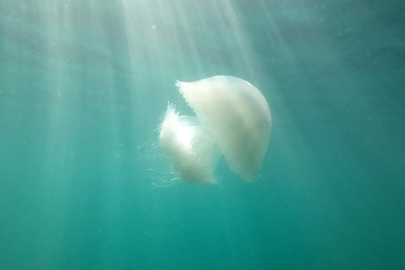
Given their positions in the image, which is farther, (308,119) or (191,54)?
(308,119)

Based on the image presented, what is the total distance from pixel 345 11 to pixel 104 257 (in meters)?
40.9

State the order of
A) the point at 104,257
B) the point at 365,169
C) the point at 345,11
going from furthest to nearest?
the point at 104,257 < the point at 365,169 < the point at 345,11

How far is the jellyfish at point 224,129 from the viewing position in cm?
296

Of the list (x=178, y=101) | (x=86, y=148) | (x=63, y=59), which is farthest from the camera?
(x=86, y=148)

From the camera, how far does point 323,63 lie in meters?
11.1

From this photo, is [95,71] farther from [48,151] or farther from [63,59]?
[48,151]

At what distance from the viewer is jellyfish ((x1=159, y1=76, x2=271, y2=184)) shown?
9.71 ft

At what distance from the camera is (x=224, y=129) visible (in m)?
2.95

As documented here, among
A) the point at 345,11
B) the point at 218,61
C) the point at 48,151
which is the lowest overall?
the point at 48,151

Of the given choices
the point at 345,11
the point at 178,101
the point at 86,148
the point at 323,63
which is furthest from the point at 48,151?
the point at 345,11

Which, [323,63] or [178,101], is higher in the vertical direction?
[323,63]

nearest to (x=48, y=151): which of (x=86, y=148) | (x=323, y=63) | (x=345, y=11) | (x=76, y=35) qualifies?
(x=86, y=148)

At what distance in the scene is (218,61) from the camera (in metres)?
11.7

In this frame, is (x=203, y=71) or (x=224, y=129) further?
(x=203, y=71)
